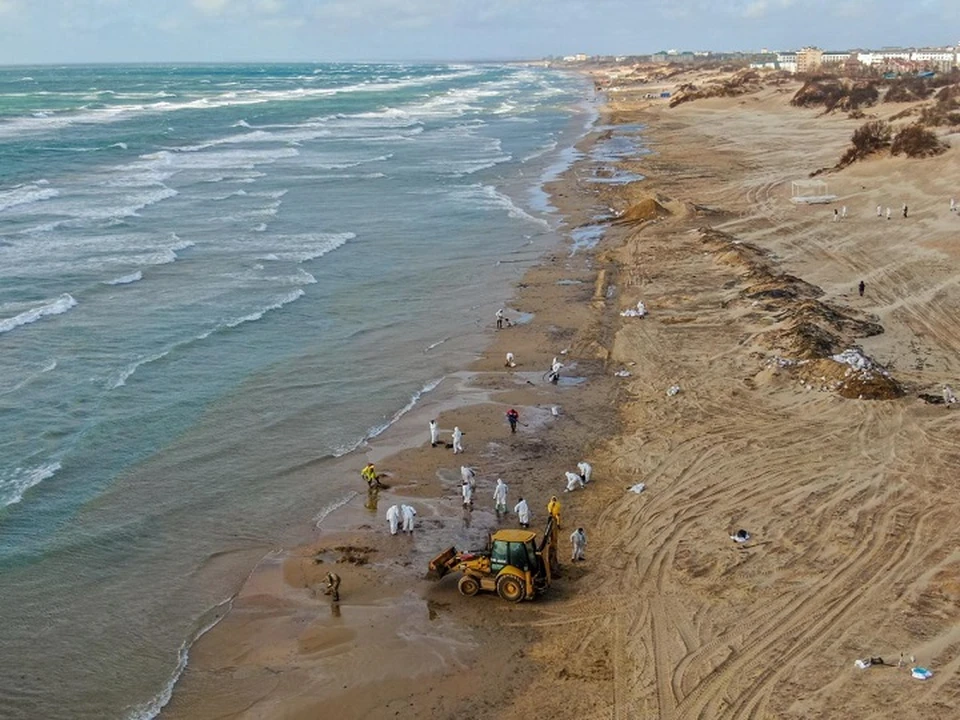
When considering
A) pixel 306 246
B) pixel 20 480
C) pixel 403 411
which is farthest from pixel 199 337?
pixel 306 246

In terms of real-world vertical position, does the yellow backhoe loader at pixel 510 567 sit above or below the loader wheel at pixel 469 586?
above

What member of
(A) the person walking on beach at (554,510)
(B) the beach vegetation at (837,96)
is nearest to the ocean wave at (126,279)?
(A) the person walking on beach at (554,510)

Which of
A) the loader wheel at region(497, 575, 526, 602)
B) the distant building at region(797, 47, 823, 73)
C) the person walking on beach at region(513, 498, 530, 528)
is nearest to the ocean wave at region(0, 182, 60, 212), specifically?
the person walking on beach at region(513, 498, 530, 528)

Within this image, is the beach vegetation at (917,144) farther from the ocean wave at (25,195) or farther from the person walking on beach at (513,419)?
the ocean wave at (25,195)

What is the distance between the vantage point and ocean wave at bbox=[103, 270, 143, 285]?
3409cm

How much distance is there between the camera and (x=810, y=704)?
40.5 feet

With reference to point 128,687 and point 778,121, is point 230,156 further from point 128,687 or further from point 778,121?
point 128,687

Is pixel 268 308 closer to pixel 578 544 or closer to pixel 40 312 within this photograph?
pixel 40 312

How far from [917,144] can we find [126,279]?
118ft

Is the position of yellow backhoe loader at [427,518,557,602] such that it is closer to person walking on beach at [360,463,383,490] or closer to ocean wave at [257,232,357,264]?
person walking on beach at [360,463,383,490]

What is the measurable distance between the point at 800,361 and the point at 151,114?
3573 inches

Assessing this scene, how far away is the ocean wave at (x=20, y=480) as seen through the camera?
19188 mm

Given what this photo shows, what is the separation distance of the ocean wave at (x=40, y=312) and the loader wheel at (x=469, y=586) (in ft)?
64.9

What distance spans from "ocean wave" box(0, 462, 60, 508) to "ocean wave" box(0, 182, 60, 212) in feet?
105
